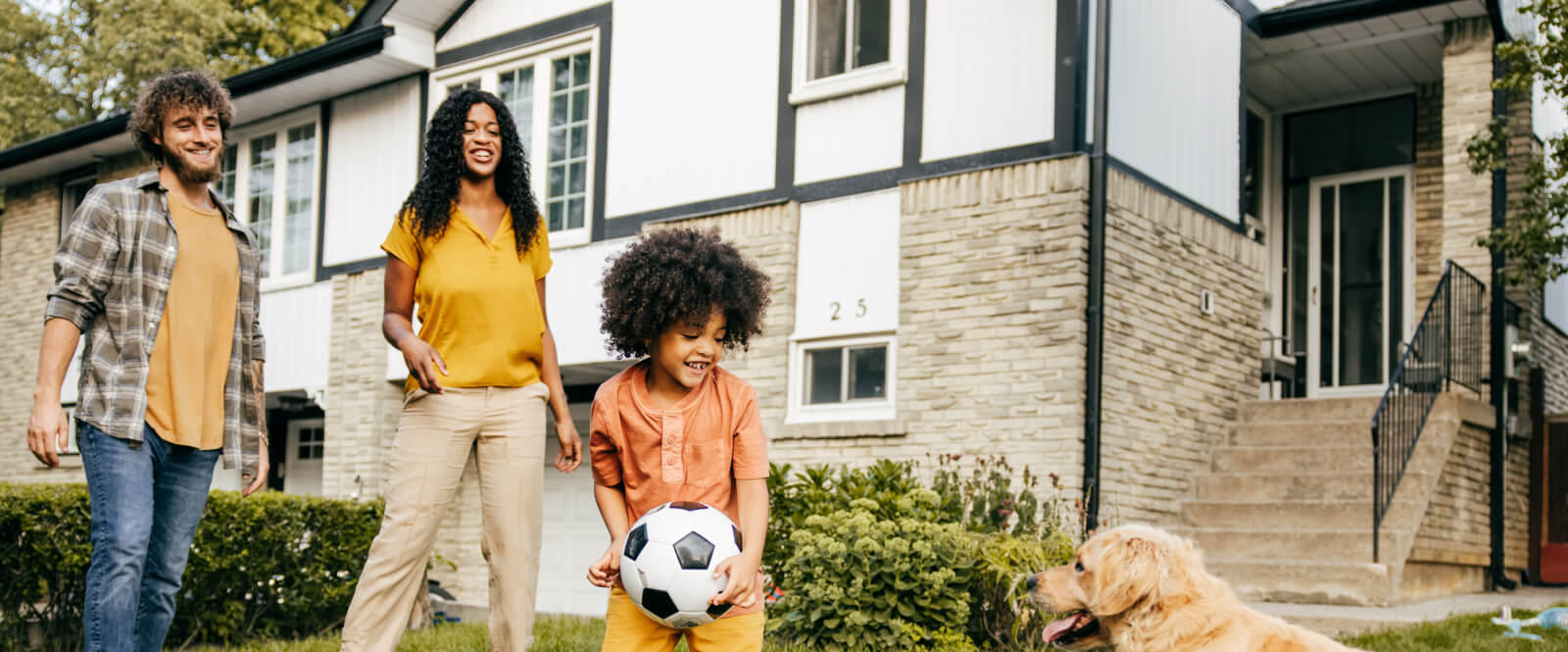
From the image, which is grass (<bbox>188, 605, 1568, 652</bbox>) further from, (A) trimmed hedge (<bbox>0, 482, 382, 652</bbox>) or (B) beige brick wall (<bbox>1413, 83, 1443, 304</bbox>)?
(B) beige brick wall (<bbox>1413, 83, 1443, 304</bbox>)

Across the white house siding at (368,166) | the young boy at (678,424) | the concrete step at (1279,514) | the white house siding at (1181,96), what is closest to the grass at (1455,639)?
the concrete step at (1279,514)

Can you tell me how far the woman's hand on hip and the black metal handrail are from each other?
7.18 metres

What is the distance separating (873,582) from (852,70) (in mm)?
5096

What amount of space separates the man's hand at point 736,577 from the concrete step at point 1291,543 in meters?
6.80

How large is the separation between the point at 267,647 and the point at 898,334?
4858mm

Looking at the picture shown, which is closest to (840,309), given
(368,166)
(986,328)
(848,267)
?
(848,267)

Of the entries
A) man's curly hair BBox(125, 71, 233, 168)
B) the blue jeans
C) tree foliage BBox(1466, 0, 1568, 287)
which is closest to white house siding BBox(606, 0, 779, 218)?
tree foliage BBox(1466, 0, 1568, 287)

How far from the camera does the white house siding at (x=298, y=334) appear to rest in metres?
15.4

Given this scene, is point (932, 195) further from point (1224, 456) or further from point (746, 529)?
point (746, 529)

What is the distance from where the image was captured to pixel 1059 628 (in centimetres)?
461

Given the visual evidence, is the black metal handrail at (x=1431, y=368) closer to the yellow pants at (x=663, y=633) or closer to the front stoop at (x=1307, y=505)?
the front stoop at (x=1307, y=505)

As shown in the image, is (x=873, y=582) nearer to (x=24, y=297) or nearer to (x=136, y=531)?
(x=136, y=531)

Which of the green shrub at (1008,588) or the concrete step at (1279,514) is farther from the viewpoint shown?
the concrete step at (1279,514)

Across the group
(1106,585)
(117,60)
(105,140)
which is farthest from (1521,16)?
(117,60)
